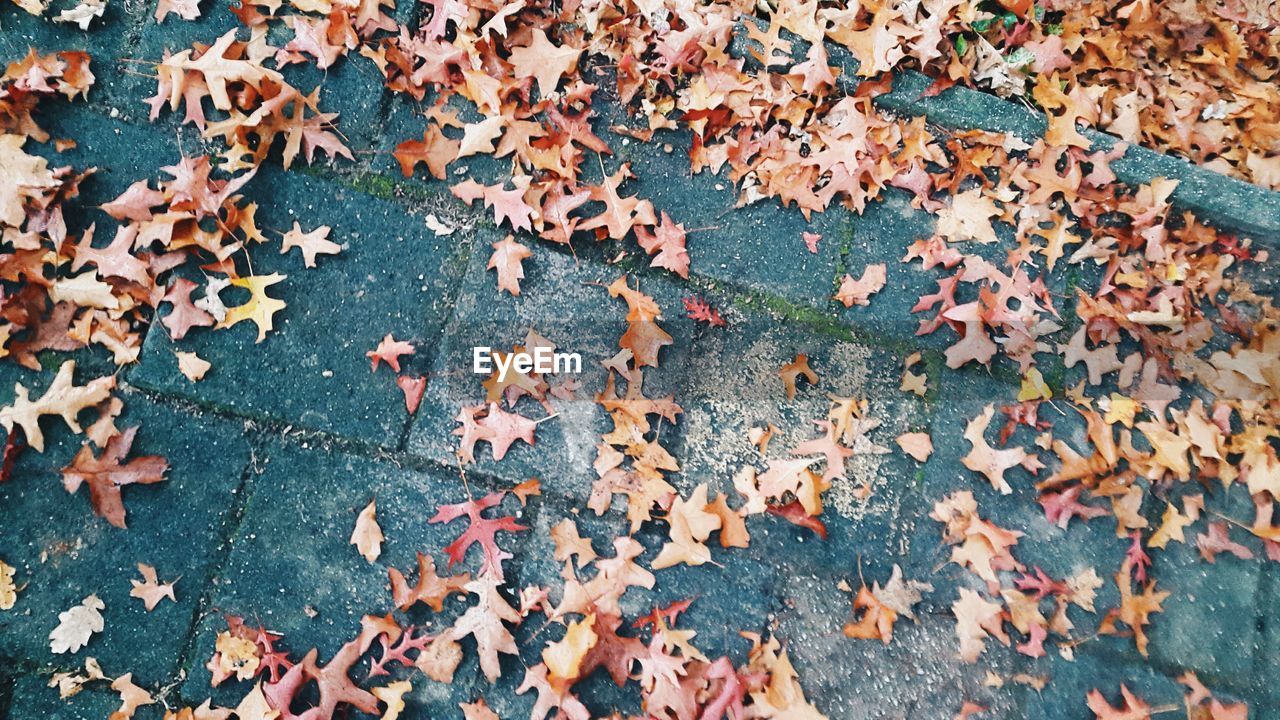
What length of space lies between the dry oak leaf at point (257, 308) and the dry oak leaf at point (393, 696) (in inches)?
48.4

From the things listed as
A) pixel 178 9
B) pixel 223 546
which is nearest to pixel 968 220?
pixel 223 546

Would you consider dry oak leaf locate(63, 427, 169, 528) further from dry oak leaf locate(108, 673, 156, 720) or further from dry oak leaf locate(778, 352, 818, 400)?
dry oak leaf locate(778, 352, 818, 400)

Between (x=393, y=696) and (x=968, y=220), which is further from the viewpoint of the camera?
(x=968, y=220)

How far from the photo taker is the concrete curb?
9.04 feet

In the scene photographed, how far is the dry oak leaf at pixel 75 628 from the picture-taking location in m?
2.28

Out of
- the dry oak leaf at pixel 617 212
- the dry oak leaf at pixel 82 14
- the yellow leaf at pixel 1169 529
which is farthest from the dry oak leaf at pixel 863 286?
the dry oak leaf at pixel 82 14

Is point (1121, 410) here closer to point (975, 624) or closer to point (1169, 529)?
point (1169, 529)

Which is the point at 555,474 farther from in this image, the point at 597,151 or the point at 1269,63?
the point at 1269,63

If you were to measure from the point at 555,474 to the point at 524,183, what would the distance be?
1050 mm

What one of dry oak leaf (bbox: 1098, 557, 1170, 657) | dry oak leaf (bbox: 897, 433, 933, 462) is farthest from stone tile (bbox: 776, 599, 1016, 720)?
dry oak leaf (bbox: 897, 433, 933, 462)

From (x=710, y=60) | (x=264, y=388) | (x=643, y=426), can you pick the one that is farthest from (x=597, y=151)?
(x=264, y=388)

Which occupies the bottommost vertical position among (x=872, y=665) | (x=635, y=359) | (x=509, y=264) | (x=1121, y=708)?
(x=1121, y=708)

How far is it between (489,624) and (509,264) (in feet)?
4.00

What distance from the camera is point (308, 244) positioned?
2.54 m
